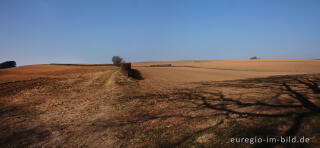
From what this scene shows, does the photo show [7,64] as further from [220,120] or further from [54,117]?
[220,120]

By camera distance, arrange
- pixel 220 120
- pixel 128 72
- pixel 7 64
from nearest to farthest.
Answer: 1. pixel 220 120
2. pixel 128 72
3. pixel 7 64

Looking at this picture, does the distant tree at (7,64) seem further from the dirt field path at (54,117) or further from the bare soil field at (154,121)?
the bare soil field at (154,121)

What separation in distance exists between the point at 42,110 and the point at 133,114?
10.6 ft

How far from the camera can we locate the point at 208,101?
16.8 feet

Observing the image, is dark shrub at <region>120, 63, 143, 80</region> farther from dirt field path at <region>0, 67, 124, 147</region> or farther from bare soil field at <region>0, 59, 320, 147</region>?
bare soil field at <region>0, 59, 320, 147</region>

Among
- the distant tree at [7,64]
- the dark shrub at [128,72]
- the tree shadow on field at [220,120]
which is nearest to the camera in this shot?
the tree shadow on field at [220,120]

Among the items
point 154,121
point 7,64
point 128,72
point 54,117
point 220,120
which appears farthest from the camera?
point 7,64

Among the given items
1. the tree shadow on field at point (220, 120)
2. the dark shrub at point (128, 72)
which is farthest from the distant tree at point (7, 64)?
the tree shadow on field at point (220, 120)

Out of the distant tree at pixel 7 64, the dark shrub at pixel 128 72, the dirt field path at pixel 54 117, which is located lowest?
the dirt field path at pixel 54 117

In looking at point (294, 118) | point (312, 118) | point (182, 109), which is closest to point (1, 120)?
point (182, 109)

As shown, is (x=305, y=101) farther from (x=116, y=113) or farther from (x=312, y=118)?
(x=116, y=113)

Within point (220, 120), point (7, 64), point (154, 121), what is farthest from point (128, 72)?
point (7, 64)

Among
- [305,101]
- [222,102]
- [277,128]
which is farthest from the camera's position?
[222,102]

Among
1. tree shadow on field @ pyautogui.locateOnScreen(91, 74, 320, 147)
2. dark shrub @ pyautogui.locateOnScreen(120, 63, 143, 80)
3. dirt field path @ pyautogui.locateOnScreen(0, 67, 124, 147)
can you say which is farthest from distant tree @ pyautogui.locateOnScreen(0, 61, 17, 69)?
tree shadow on field @ pyautogui.locateOnScreen(91, 74, 320, 147)
